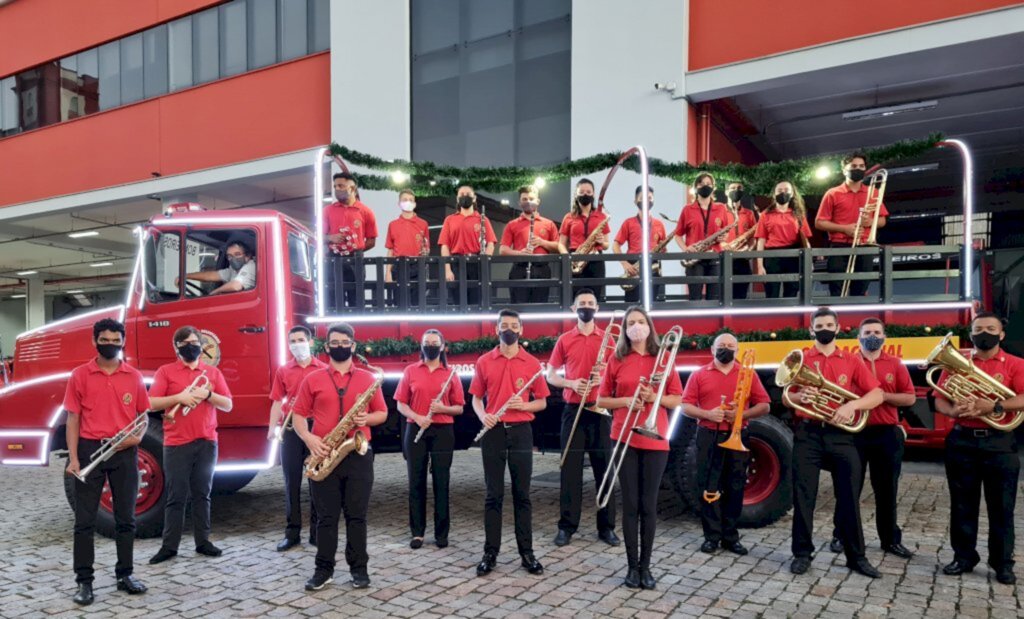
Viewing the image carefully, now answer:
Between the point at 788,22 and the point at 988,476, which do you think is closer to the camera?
the point at 988,476

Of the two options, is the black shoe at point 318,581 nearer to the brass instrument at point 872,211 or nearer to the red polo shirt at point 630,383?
the red polo shirt at point 630,383

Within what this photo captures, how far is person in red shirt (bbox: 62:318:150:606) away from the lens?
14.9 feet

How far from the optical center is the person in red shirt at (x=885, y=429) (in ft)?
16.6

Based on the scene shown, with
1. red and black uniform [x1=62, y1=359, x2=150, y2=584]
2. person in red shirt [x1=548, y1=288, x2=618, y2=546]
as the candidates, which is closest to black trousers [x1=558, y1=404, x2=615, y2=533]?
person in red shirt [x1=548, y1=288, x2=618, y2=546]

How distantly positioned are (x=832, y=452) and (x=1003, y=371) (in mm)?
1317

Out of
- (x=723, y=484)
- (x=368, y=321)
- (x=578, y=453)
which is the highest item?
(x=368, y=321)

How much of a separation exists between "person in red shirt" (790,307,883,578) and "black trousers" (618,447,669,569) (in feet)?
3.69

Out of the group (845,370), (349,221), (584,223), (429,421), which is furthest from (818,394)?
(349,221)

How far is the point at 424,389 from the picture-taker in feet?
18.1

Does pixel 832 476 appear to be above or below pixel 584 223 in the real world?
below

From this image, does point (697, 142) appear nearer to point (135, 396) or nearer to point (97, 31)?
point (135, 396)

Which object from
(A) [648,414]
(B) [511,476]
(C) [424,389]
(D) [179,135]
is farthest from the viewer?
(D) [179,135]

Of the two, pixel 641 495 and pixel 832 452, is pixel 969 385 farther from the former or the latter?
pixel 641 495

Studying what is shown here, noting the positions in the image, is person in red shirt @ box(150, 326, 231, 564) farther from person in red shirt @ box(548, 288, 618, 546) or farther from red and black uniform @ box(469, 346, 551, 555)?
person in red shirt @ box(548, 288, 618, 546)
